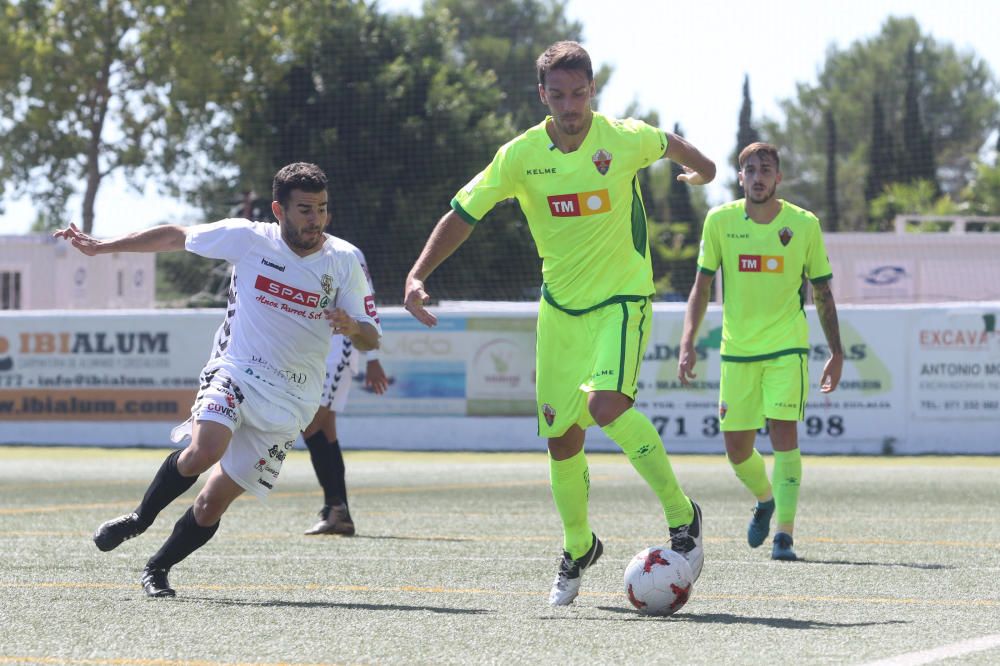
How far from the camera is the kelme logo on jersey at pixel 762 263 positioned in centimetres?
934

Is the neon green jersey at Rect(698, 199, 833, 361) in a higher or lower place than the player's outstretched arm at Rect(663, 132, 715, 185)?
lower

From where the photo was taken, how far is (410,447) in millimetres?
20891

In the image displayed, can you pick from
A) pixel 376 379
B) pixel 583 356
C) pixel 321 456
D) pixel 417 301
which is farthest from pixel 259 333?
pixel 321 456

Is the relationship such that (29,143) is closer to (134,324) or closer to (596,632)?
(134,324)

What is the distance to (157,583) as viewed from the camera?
23.3 ft

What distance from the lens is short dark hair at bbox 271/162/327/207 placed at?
710 cm

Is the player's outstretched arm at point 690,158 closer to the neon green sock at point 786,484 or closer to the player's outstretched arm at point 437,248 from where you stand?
the player's outstretched arm at point 437,248

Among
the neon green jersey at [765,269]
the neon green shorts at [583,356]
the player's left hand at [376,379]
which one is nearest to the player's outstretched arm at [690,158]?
the neon green shorts at [583,356]

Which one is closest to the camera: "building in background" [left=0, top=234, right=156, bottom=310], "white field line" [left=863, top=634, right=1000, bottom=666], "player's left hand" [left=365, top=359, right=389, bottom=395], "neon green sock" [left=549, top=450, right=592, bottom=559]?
"white field line" [left=863, top=634, right=1000, bottom=666]

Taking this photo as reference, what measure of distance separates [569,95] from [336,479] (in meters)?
4.32

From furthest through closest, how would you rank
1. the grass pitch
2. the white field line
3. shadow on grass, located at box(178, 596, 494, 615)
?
shadow on grass, located at box(178, 596, 494, 615) < the grass pitch < the white field line

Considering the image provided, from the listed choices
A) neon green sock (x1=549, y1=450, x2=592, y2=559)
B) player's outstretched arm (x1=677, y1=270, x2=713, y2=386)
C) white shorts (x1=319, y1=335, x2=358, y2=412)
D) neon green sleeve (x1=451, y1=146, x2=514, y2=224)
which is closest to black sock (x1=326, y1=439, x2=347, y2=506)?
white shorts (x1=319, y1=335, x2=358, y2=412)

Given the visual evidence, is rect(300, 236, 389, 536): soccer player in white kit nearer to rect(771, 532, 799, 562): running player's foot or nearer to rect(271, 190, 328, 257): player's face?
rect(771, 532, 799, 562): running player's foot

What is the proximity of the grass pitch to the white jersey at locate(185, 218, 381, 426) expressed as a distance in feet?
2.92
